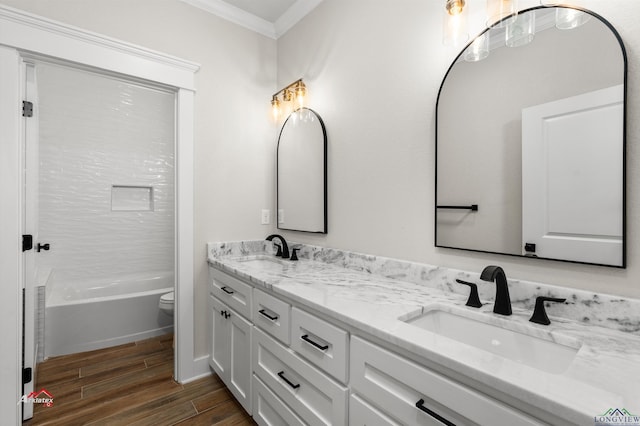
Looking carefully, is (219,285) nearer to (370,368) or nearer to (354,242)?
(354,242)

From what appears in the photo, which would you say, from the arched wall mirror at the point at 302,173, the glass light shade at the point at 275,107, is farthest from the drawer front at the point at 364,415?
the glass light shade at the point at 275,107

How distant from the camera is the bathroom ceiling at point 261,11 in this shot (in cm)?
212

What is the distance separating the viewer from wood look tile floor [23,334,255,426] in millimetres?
1679

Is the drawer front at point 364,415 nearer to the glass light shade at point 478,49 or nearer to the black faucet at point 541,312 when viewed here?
the black faucet at point 541,312

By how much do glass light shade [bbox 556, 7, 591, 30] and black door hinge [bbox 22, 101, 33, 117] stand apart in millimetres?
2420

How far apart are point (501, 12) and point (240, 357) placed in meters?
1.98

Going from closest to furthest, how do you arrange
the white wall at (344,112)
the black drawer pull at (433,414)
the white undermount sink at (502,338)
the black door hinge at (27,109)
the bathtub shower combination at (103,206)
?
the black drawer pull at (433,414) → the white undermount sink at (502,338) → the white wall at (344,112) → the black door hinge at (27,109) → the bathtub shower combination at (103,206)

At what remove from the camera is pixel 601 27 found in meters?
0.94

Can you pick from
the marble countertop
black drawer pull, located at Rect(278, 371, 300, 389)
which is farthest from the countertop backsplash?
black drawer pull, located at Rect(278, 371, 300, 389)

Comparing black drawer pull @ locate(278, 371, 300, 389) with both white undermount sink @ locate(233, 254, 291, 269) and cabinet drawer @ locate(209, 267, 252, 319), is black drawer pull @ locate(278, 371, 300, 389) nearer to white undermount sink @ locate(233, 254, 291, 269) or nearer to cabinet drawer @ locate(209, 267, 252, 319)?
cabinet drawer @ locate(209, 267, 252, 319)

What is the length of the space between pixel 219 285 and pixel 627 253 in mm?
1940

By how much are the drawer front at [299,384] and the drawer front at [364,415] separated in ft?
0.10

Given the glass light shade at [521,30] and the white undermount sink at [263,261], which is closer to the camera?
the glass light shade at [521,30]

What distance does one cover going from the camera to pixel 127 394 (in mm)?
1896
